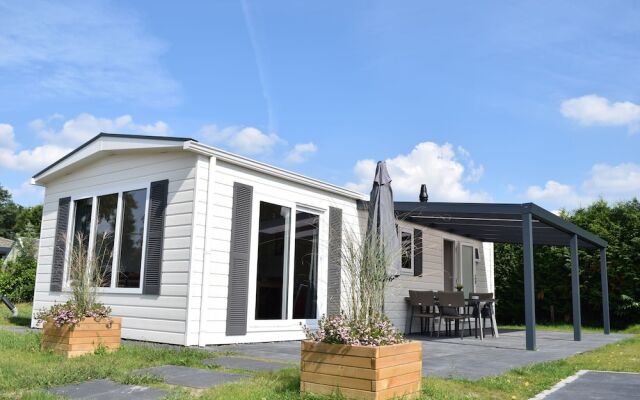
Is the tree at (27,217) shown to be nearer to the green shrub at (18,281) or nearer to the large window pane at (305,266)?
the green shrub at (18,281)

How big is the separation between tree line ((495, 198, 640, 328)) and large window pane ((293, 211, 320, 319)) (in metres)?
8.39

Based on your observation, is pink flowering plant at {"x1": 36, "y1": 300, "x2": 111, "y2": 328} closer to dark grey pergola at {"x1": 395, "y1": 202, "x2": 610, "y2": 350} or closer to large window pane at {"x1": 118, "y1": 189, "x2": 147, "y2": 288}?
large window pane at {"x1": 118, "y1": 189, "x2": 147, "y2": 288}

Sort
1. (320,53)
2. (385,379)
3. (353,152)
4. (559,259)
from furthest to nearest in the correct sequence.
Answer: (559,259) < (353,152) < (320,53) < (385,379)

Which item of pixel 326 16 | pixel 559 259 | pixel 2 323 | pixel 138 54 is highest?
pixel 326 16

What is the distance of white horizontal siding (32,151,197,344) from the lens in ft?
22.0

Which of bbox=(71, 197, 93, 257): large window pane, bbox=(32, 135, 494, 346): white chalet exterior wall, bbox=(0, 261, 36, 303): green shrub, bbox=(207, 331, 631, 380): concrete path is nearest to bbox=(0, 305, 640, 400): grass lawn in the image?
bbox=(207, 331, 631, 380): concrete path

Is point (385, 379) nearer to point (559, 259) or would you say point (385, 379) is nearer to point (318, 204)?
point (318, 204)

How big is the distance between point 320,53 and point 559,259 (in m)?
8.65

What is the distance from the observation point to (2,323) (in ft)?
30.7

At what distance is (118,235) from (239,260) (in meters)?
1.90

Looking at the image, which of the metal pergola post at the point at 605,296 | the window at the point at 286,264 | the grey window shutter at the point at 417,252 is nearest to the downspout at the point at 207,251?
the window at the point at 286,264

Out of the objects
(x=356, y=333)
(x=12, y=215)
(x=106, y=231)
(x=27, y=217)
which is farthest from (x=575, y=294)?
(x=12, y=215)

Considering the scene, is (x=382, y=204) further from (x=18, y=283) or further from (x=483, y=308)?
(x=18, y=283)

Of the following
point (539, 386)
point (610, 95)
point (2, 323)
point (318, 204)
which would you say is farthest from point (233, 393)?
point (610, 95)
